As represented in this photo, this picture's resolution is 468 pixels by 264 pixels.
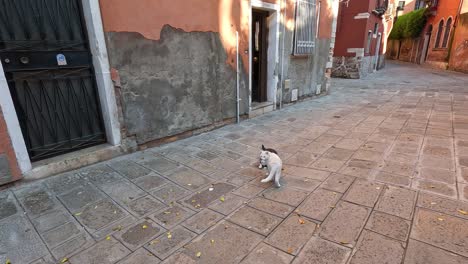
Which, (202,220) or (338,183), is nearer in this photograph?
(202,220)

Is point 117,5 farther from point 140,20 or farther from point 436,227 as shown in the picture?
point 436,227

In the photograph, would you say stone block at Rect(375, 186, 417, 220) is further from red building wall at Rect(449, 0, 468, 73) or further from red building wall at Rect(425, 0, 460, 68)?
red building wall at Rect(425, 0, 460, 68)

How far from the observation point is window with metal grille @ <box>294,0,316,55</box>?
5932 millimetres

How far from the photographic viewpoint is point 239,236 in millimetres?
1913

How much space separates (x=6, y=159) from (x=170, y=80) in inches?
83.2

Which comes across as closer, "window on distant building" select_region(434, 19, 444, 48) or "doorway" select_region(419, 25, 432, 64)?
"window on distant building" select_region(434, 19, 444, 48)

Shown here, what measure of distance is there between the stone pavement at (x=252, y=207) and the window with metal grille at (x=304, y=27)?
10.4 feet

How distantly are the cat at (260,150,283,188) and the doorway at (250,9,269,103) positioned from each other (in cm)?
366

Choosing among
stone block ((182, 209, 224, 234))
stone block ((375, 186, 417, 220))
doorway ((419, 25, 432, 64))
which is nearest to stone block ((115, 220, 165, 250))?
stone block ((182, 209, 224, 234))

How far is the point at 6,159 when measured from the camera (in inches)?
100.0

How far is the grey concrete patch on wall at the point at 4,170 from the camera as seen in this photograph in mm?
2514

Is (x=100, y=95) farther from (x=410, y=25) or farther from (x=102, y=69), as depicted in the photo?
(x=410, y=25)

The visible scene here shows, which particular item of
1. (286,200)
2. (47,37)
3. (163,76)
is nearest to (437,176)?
(286,200)

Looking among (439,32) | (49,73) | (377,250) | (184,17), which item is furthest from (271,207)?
(439,32)
